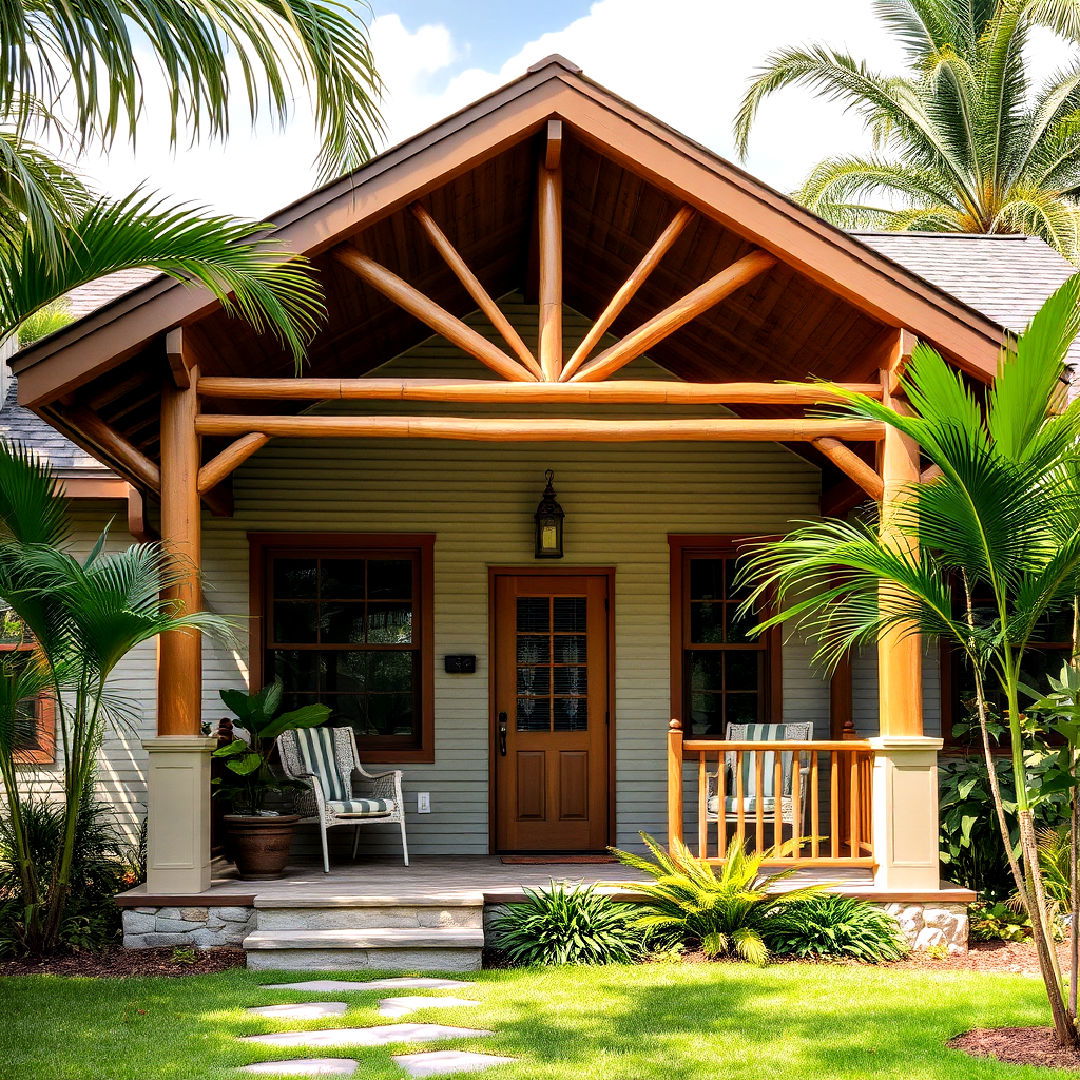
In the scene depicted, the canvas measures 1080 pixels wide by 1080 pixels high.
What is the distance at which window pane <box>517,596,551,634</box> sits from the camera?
9078mm

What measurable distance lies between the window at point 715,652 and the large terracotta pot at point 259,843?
306 centimetres

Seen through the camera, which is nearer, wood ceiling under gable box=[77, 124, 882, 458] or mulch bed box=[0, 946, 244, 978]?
mulch bed box=[0, 946, 244, 978]

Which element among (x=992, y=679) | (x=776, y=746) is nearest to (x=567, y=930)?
(x=776, y=746)

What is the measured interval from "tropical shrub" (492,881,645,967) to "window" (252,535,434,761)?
7.94ft

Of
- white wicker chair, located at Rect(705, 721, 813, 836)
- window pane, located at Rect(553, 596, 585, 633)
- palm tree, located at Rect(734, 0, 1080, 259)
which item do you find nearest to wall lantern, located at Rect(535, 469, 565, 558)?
window pane, located at Rect(553, 596, 585, 633)

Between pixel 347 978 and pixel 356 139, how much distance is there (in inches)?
148

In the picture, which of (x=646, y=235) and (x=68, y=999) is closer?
(x=68, y=999)

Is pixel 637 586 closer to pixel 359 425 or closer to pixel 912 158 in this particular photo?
pixel 359 425

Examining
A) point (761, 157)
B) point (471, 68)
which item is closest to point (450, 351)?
point (761, 157)

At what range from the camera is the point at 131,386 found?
22.3ft

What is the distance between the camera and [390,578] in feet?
29.7

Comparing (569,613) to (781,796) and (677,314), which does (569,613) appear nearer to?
(781,796)

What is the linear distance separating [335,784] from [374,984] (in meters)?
2.41

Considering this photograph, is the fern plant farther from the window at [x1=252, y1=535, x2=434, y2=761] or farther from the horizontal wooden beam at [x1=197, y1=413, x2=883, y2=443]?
the window at [x1=252, y1=535, x2=434, y2=761]
